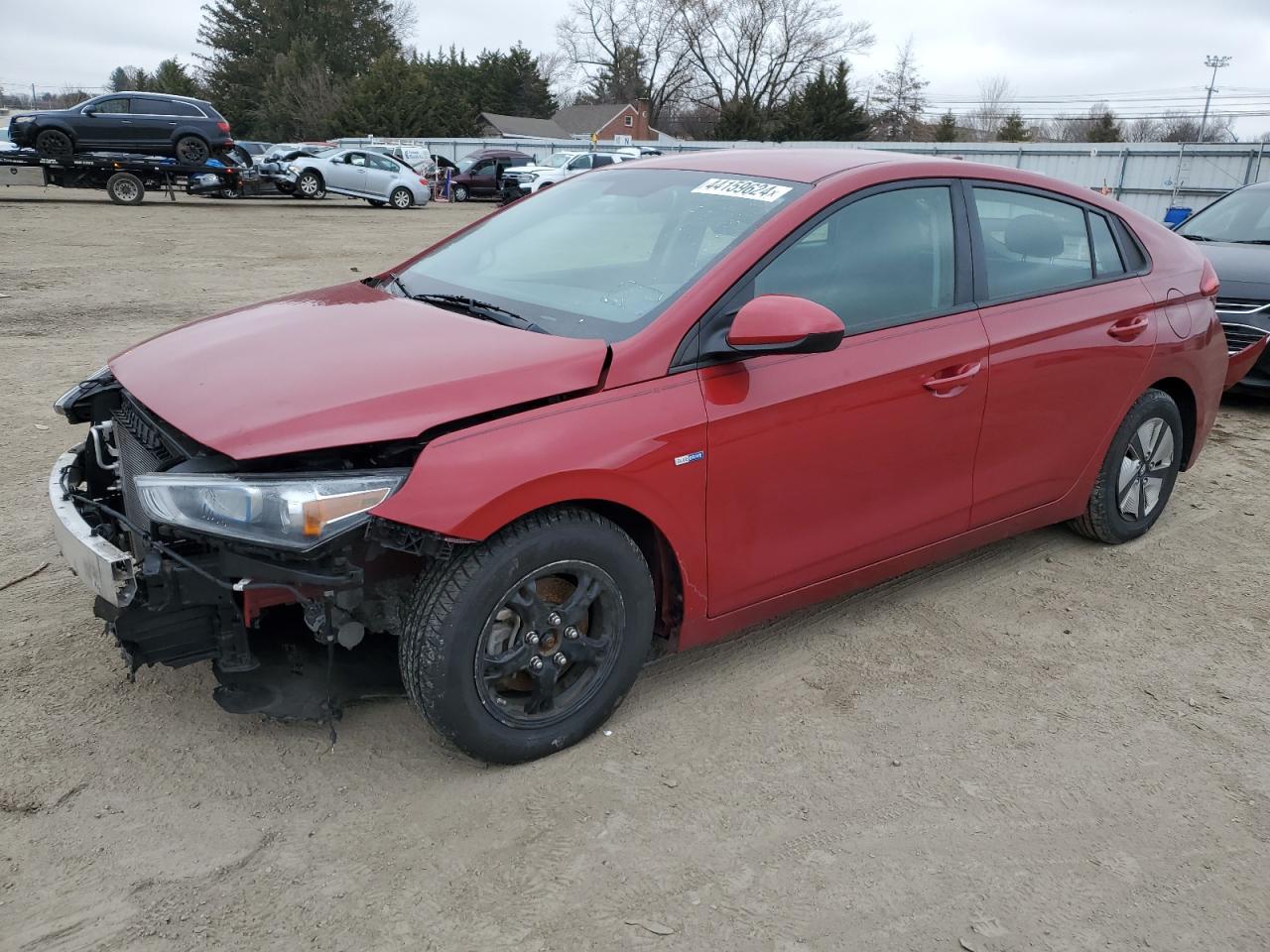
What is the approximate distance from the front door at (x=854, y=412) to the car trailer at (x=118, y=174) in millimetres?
23168

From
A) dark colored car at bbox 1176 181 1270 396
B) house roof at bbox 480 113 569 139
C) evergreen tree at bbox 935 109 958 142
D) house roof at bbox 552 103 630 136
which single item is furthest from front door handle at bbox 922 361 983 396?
house roof at bbox 552 103 630 136

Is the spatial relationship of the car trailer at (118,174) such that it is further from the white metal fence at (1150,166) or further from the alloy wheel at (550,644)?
the alloy wheel at (550,644)

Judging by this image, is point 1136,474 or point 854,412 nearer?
point 854,412

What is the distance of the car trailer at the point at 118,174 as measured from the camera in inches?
846

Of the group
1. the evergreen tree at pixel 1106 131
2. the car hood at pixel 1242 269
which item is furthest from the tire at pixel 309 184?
the evergreen tree at pixel 1106 131

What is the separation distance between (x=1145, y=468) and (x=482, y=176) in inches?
1253

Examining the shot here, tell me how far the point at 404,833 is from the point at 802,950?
3.50 ft

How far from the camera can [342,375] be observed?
109 inches

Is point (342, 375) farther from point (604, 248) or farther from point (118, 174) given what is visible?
point (118, 174)

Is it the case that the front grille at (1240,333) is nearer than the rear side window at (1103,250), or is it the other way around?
the rear side window at (1103,250)

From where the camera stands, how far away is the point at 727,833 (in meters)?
2.72

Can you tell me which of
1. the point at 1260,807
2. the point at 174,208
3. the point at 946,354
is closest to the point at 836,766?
the point at 1260,807

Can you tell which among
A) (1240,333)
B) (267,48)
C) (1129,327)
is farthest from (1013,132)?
(1129,327)

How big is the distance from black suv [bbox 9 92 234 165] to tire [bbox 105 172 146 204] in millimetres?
633
